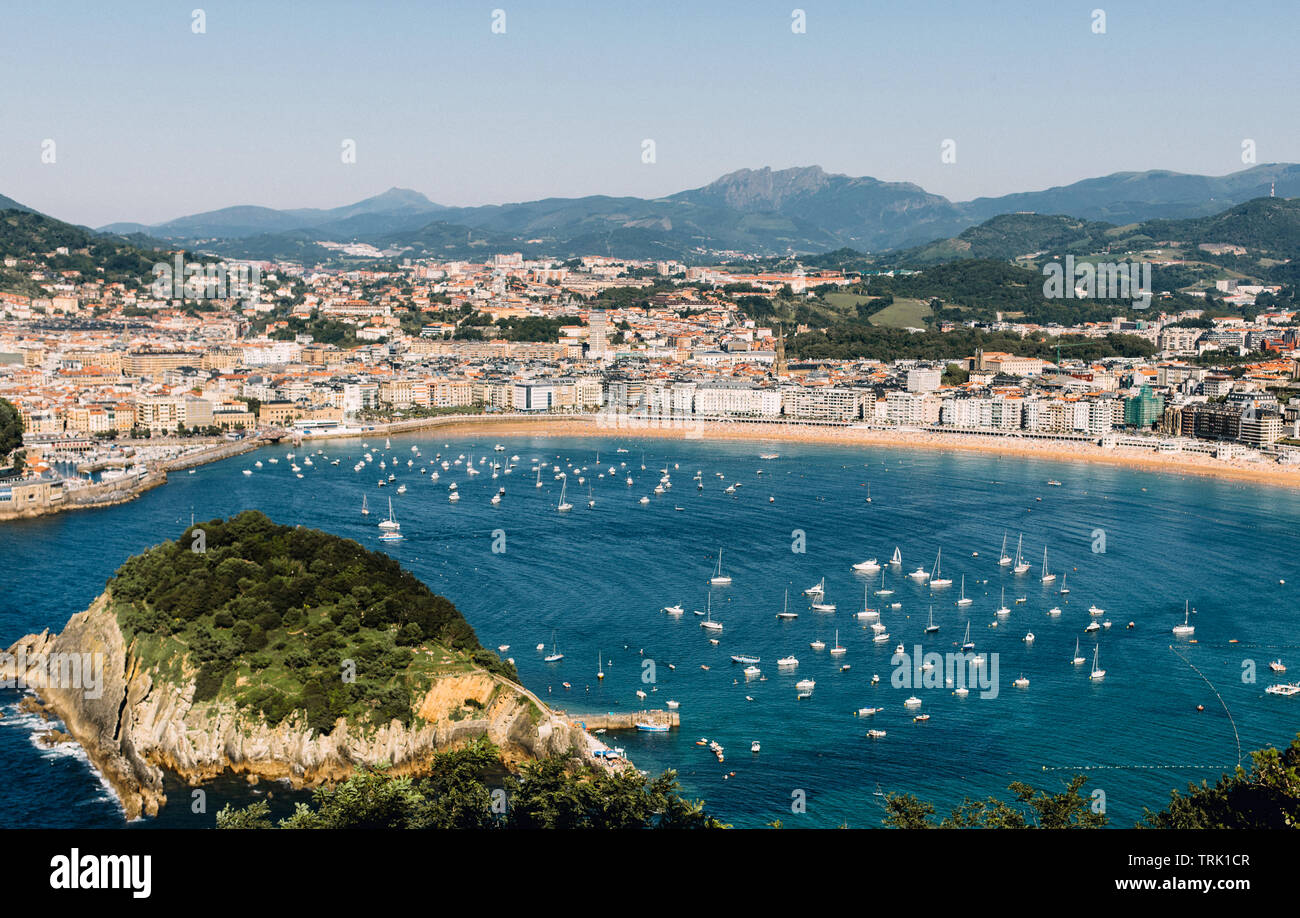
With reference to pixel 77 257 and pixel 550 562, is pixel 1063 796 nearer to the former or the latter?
pixel 550 562

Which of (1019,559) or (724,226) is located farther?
(724,226)

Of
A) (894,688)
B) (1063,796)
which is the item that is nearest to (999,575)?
(894,688)

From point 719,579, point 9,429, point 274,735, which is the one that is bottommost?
point 719,579

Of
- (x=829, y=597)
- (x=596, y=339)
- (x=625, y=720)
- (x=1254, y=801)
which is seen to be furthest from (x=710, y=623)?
(x=596, y=339)

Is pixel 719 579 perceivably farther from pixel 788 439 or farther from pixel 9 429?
pixel 788 439

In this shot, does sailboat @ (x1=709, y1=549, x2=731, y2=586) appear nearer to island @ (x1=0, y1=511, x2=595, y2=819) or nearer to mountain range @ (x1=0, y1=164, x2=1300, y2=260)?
island @ (x1=0, y1=511, x2=595, y2=819)

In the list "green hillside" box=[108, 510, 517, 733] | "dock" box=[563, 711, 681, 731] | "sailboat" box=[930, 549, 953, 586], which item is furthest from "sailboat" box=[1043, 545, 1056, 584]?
"green hillside" box=[108, 510, 517, 733]
